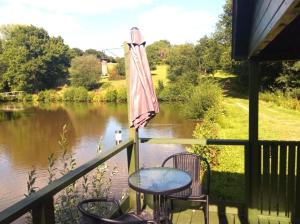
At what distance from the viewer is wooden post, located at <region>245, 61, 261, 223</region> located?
3445 millimetres

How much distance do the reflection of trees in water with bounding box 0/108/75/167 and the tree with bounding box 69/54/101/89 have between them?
17916mm

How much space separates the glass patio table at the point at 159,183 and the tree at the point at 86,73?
3924 centimetres

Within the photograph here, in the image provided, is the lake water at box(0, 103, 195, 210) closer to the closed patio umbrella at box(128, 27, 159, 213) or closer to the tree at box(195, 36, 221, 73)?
the closed patio umbrella at box(128, 27, 159, 213)

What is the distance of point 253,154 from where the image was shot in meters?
3.52

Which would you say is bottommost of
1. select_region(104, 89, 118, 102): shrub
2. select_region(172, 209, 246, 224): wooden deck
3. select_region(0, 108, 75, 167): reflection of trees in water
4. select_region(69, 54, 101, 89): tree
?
select_region(0, 108, 75, 167): reflection of trees in water

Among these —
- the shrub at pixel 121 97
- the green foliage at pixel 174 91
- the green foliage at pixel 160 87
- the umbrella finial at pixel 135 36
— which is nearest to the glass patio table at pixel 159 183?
the umbrella finial at pixel 135 36

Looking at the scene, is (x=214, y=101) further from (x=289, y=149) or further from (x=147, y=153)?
(x=289, y=149)

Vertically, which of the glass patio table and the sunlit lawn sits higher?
the glass patio table

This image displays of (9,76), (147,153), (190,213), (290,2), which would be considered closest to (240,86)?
(147,153)

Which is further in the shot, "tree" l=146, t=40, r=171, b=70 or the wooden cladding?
"tree" l=146, t=40, r=171, b=70

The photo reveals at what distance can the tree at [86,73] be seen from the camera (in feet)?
138

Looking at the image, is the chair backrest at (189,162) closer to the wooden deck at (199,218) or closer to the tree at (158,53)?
the wooden deck at (199,218)

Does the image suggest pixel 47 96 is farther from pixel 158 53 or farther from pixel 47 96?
pixel 158 53

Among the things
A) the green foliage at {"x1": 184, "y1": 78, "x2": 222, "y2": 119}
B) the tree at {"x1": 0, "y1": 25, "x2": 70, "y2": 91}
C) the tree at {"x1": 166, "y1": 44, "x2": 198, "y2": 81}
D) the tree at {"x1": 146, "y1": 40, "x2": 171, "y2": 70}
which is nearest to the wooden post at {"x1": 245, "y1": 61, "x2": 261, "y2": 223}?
the green foliage at {"x1": 184, "y1": 78, "x2": 222, "y2": 119}
